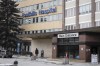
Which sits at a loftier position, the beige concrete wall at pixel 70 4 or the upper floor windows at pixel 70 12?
the beige concrete wall at pixel 70 4

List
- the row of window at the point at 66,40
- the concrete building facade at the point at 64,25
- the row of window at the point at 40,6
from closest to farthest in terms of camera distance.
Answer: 1. the concrete building facade at the point at 64,25
2. the row of window at the point at 66,40
3. the row of window at the point at 40,6

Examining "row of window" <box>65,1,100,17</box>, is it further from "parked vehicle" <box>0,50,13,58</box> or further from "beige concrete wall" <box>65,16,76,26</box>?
"parked vehicle" <box>0,50,13,58</box>

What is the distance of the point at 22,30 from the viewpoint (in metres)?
71.5

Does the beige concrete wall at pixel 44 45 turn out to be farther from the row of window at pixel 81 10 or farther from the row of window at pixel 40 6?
the row of window at pixel 40 6

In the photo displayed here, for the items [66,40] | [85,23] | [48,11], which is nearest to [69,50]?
[66,40]

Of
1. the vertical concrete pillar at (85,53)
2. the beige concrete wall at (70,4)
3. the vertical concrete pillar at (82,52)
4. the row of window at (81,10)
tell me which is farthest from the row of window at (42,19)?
the vertical concrete pillar at (85,53)

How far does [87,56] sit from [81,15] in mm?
12089

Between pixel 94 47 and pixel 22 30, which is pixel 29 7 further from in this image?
pixel 94 47

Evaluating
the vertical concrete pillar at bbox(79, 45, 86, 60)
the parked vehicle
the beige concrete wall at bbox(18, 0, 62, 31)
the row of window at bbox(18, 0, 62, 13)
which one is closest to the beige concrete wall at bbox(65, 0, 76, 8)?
the beige concrete wall at bbox(18, 0, 62, 31)

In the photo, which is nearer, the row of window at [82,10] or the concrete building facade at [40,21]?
the row of window at [82,10]

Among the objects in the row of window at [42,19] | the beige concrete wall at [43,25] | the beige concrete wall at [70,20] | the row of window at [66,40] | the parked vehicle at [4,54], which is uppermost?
the row of window at [42,19]

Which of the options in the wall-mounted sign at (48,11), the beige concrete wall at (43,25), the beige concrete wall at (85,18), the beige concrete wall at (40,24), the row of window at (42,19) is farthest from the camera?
the wall-mounted sign at (48,11)

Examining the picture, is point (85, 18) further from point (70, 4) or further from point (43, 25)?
point (43, 25)

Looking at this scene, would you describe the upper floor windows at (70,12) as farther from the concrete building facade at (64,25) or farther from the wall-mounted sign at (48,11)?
the wall-mounted sign at (48,11)
